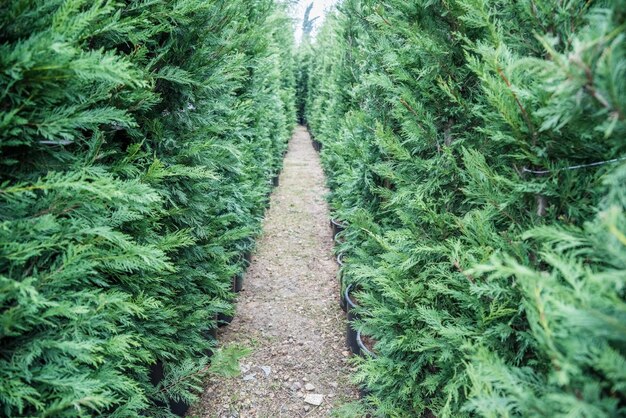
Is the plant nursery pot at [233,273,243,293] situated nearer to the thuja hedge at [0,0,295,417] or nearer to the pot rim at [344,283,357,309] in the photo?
the pot rim at [344,283,357,309]

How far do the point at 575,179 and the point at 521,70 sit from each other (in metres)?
0.54

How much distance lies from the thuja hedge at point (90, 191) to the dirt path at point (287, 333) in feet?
2.67

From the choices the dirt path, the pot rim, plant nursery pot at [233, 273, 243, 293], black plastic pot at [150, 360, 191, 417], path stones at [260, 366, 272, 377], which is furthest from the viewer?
plant nursery pot at [233, 273, 243, 293]

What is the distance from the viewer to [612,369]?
895 mm

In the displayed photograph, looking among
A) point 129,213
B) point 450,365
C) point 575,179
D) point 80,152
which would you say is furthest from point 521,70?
point 80,152

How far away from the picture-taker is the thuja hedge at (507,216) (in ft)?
3.34

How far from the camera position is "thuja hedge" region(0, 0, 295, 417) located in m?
1.35

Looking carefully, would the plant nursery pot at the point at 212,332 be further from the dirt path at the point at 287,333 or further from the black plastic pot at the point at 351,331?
the black plastic pot at the point at 351,331

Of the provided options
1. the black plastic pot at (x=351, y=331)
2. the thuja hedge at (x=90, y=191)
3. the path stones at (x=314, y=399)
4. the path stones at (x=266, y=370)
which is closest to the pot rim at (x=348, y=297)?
the black plastic pot at (x=351, y=331)

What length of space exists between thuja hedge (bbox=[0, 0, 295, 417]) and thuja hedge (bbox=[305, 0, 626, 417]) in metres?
Result: 1.42

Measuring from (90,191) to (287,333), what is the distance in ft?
10.1

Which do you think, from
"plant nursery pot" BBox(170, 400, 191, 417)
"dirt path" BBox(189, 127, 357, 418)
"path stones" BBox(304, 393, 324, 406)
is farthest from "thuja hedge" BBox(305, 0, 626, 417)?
"plant nursery pot" BBox(170, 400, 191, 417)

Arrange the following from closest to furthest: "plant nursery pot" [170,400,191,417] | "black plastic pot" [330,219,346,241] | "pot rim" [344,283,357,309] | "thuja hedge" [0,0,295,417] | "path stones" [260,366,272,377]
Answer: "thuja hedge" [0,0,295,417] < "plant nursery pot" [170,400,191,417] < "path stones" [260,366,272,377] < "pot rim" [344,283,357,309] < "black plastic pot" [330,219,346,241]

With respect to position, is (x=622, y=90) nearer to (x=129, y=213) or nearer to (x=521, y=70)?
(x=521, y=70)
